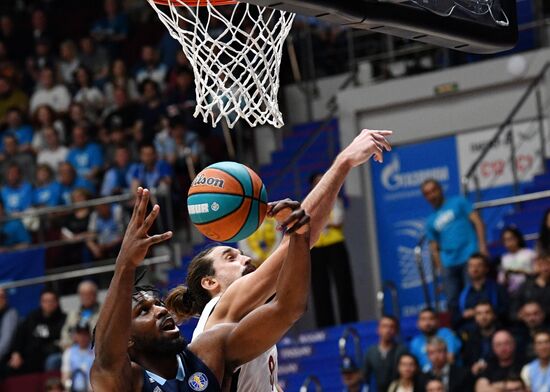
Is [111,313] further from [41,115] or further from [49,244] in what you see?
[41,115]

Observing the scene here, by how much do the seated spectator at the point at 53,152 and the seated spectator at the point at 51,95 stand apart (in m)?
0.94

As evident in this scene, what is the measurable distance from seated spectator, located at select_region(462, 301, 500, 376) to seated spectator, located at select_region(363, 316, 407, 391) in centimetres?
53

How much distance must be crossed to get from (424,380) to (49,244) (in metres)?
5.07

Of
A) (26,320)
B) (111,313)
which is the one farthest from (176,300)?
(26,320)

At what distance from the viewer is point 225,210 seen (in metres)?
5.07

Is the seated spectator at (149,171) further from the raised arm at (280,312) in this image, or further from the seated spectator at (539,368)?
the raised arm at (280,312)

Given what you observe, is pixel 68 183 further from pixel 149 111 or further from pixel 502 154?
pixel 502 154

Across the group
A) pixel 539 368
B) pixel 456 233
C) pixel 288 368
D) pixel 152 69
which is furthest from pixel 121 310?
pixel 152 69

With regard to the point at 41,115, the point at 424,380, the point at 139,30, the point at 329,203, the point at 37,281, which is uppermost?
the point at 139,30

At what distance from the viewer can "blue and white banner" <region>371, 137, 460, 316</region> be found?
1411 cm

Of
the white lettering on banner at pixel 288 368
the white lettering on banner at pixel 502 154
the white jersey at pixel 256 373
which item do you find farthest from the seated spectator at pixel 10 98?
the white jersey at pixel 256 373

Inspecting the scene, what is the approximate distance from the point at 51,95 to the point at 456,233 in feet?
21.7

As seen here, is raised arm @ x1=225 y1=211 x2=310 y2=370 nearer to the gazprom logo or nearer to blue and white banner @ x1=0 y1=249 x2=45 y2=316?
blue and white banner @ x1=0 y1=249 x2=45 y2=316

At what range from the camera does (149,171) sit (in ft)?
44.5
